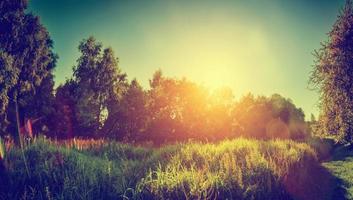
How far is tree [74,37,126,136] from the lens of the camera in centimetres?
4438

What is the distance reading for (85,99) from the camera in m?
43.6

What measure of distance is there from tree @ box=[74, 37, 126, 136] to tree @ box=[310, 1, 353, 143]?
107 feet

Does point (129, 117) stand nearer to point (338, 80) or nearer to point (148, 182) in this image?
point (338, 80)

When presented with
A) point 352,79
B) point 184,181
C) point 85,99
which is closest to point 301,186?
point 184,181

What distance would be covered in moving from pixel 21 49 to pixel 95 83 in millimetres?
15356

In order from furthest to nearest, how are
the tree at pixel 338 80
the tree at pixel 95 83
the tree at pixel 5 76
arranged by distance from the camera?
the tree at pixel 95 83 < the tree at pixel 5 76 < the tree at pixel 338 80

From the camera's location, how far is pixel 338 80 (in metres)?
16.6

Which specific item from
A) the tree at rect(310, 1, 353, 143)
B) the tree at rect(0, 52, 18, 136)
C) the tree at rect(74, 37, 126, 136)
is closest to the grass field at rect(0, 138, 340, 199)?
the tree at rect(310, 1, 353, 143)

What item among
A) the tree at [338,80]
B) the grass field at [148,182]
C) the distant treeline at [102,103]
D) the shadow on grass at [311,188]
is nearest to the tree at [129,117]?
the distant treeline at [102,103]

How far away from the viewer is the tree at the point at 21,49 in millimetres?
29219

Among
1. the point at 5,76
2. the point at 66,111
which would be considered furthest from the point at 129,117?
the point at 5,76

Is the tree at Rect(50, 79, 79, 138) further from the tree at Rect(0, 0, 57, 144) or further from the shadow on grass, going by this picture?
the shadow on grass

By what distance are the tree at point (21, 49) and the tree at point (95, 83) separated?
9.36 m

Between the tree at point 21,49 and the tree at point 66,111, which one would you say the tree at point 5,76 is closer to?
the tree at point 21,49
